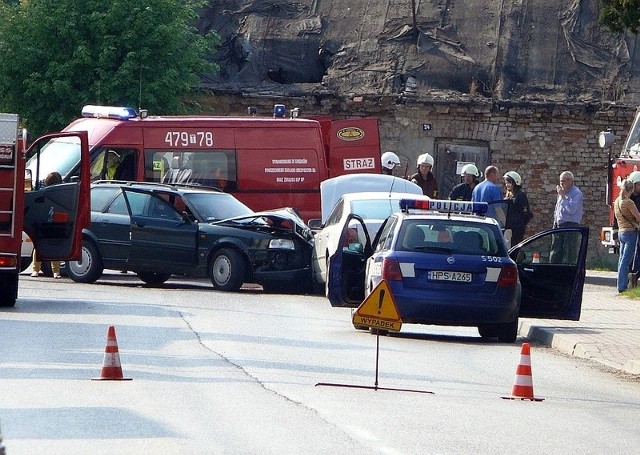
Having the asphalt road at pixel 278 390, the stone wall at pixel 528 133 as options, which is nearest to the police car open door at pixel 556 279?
the asphalt road at pixel 278 390

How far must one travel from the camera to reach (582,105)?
103 ft

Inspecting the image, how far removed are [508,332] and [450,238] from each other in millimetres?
1258

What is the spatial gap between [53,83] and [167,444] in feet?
76.5

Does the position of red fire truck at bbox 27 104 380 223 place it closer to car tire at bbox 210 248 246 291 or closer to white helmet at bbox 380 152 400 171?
white helmet at bbox 380 152 400 171

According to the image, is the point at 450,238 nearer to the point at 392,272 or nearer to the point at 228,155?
the point at 392,272

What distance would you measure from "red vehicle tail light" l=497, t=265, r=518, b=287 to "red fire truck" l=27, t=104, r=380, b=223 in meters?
9.22

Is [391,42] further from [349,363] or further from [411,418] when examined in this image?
[411,418]

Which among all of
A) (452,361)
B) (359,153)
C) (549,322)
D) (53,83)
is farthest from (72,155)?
(452,361)

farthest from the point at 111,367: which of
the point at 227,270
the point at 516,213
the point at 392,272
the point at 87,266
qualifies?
the point at 516,213

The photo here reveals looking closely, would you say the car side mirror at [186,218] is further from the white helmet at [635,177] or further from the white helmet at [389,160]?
the white helmet at [635,177]

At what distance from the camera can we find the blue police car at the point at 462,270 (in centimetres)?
1476

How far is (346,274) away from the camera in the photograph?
52.1 feet

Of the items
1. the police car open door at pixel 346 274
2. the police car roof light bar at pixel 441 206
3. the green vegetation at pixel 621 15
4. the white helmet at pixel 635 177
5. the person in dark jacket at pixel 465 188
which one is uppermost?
the green vegetation at pixel 621 15

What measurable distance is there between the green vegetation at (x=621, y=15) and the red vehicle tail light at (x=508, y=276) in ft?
11.7
